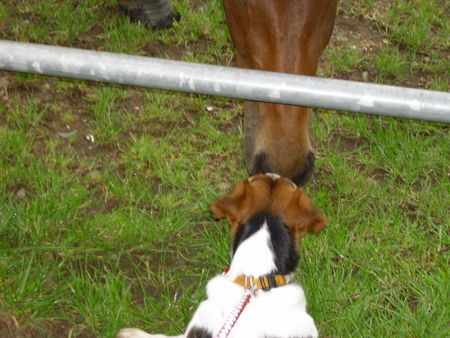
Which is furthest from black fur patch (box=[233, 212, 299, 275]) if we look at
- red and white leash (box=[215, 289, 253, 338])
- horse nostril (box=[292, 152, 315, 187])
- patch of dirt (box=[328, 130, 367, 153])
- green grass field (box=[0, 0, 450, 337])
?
patch of dirt (box=[328, 130, 367, 153])

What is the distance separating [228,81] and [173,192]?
1.70 metres

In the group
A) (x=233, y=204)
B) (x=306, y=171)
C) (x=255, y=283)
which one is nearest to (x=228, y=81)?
(x=233, y=204)

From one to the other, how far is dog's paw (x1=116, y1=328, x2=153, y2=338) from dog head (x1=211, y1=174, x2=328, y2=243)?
663mm

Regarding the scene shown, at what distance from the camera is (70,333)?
2.75m

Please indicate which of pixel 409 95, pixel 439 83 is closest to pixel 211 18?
pixel 439 83

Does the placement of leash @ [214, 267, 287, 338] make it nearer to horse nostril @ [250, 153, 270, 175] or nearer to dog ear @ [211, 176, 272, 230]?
dog ear @ [211, 176, 272, 230]

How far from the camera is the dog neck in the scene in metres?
2.36

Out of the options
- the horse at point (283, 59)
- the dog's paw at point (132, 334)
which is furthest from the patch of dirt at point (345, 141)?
the dog's paw at point (132, 334)

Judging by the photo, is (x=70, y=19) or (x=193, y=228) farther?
(x=70, y=19)

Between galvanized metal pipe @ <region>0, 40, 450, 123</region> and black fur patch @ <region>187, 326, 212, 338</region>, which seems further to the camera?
black fur patch @ <region>187, 326, 212, 338</region>

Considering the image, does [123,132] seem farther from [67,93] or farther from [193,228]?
[193,228]

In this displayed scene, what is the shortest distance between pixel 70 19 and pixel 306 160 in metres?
2.47

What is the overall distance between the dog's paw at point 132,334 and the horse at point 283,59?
2.74ft

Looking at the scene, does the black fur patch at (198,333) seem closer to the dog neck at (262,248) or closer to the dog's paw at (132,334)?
the dog neck at (262,248)
